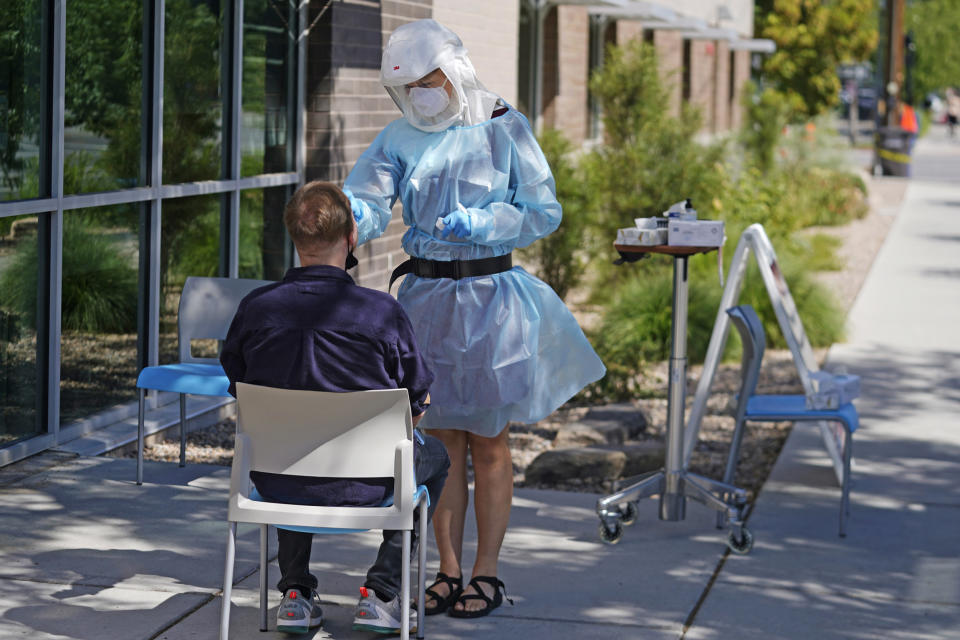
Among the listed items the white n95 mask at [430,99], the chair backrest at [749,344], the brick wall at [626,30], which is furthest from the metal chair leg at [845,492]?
the brick wall at [626,30]

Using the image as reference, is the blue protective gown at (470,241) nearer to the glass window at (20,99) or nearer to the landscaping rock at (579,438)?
the glass window at (20,99)

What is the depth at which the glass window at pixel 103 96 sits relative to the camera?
6.21m

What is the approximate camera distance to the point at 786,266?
10.7 m

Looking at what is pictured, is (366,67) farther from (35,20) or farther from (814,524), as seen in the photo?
(814,524)

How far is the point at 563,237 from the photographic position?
1143cm

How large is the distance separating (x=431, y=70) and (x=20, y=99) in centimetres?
244

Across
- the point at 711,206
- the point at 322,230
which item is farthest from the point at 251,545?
the point at 711,206

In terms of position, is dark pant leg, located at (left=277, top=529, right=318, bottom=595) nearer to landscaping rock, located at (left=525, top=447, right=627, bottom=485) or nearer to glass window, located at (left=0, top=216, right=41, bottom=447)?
glass window, located at (left=0, top=216, right=41, bottom=447)

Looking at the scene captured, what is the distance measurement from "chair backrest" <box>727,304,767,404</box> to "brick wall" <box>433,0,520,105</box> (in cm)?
442

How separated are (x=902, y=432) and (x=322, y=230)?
482 cm

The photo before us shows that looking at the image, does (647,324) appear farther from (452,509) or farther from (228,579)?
(228,579)

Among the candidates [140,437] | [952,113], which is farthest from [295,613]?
[952,113]

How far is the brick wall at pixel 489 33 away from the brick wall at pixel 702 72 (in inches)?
513

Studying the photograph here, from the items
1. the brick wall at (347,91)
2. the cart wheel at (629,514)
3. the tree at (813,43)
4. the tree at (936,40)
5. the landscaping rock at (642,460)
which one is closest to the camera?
the cart wheel at (629,514)
